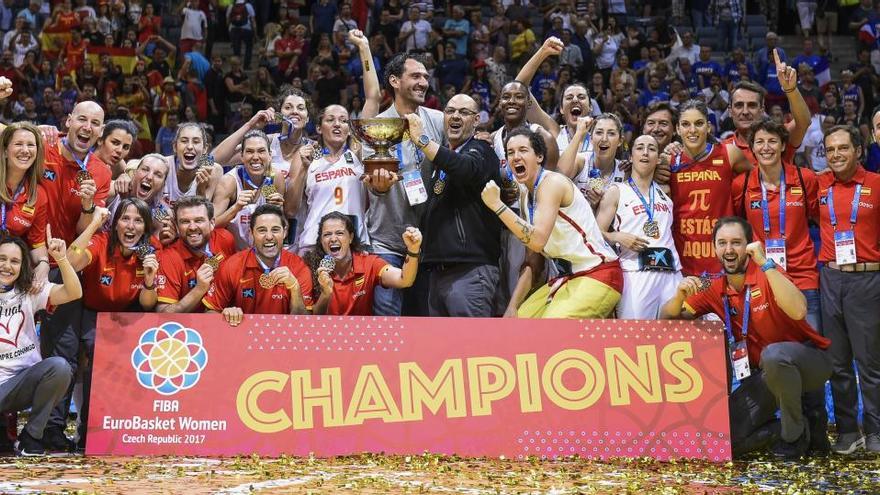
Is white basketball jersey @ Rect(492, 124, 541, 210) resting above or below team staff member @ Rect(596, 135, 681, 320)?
above

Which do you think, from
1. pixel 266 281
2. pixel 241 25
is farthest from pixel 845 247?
pixel 241 25

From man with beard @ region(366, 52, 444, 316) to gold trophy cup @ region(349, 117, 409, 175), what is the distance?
0.46 feet

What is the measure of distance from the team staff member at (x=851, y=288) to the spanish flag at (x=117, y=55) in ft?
43.2

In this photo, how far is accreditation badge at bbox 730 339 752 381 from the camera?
7480 millimetres

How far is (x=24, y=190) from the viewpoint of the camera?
779cm

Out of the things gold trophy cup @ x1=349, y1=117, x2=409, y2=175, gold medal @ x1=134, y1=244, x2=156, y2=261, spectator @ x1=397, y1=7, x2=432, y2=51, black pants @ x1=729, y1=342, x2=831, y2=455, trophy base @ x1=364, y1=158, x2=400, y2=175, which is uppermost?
spectator @ x1=397, y1=7, x2=432, y2=51

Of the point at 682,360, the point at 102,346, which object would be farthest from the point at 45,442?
the point at 682,360

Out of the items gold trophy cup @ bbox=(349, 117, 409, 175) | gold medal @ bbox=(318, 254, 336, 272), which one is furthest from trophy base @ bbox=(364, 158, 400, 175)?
Result: gold medal @ bbox=(318, 254, 336, 272)

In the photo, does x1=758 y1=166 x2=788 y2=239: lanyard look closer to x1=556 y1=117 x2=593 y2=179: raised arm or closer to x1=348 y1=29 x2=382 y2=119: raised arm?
x1=556 y1=117 x2=593 y2=179: raised arm

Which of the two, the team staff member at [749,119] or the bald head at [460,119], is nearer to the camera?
the bald head at [460,119]

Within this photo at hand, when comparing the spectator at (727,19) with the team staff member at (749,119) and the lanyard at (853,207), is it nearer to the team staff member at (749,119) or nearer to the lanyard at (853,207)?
the team staff member at (749,119)

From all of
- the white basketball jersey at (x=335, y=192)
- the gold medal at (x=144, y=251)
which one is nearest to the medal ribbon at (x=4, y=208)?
the gold medal at (x=144, y=251)

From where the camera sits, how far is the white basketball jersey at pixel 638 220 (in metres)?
7.97

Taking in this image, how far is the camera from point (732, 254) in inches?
296
